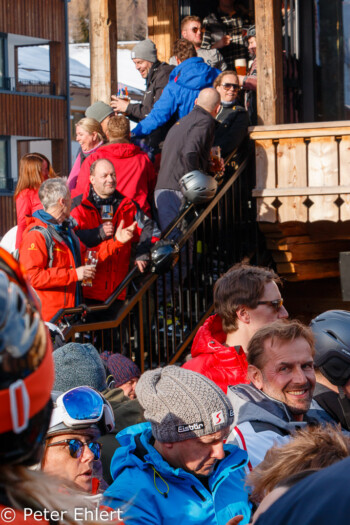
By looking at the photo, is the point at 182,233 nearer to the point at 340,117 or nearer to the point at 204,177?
the point at 204,177

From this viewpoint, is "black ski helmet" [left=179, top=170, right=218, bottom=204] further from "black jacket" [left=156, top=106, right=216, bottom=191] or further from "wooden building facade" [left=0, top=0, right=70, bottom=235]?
"wooden building facade" [left=0, top=0, right=70, bottom=235]

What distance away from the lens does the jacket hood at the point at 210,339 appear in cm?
448

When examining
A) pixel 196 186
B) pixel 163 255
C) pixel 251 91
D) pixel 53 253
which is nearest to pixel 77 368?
pixel 53 253

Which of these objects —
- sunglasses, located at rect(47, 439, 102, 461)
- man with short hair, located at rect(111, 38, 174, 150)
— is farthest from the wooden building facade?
sunglasses, located at rect(47, 439, 102, 461)

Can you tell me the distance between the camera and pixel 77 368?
3.67m

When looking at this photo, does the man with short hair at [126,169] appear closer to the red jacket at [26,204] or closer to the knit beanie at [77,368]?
the red jacket at [26,204]

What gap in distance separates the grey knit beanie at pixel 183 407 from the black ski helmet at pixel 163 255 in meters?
3.90

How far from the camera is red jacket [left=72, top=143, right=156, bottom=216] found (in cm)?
796

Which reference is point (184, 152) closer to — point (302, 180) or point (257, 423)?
point (302, 180)

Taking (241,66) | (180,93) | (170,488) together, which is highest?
(241,66)

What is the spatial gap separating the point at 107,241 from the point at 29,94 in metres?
31.1

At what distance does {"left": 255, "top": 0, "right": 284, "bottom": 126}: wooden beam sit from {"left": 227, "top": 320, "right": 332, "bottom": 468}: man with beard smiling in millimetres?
5911

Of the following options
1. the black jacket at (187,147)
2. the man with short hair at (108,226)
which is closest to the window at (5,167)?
the black jacket at (187,147)

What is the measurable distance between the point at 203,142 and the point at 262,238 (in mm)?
1791
